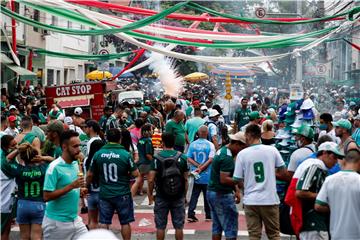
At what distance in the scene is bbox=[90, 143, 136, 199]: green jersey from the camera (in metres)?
9.41

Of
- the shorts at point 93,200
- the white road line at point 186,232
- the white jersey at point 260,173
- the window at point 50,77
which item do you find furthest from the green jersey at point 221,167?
the window at point 50,77

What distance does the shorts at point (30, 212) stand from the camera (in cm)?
893

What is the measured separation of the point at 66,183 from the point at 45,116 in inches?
481

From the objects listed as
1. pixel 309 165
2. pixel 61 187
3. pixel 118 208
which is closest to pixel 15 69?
pixel 118 208

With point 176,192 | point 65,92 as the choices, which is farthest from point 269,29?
point 176,192

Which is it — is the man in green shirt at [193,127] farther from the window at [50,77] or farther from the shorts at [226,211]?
the window at [50,77]

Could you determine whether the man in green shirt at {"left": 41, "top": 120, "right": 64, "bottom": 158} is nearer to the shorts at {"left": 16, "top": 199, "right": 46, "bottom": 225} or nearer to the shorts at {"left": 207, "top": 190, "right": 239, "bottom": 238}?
the shorts at {"left": 16, "top": 199, "right": 46, "bottom": 225}

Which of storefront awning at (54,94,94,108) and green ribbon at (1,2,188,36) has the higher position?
green ribbon at (1,2,188,36)

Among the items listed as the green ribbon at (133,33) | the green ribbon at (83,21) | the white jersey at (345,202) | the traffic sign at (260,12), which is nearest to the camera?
the white jersey at (345,202)

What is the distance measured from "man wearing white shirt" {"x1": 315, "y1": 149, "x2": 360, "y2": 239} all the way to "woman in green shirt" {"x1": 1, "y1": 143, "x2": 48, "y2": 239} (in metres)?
3.76

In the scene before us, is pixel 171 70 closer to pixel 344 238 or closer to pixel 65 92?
pixel 65 92

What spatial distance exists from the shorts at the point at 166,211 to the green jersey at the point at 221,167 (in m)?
0.53

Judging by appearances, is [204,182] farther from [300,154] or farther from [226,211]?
[300,154]

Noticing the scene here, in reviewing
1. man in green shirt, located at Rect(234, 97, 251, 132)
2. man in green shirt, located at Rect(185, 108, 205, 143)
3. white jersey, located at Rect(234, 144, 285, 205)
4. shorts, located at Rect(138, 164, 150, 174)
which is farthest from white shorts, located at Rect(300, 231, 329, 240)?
man in green shirt, located at Rect(234, 97, 251, 132)
